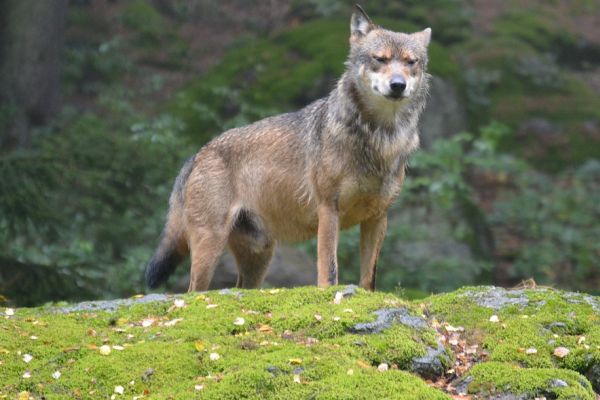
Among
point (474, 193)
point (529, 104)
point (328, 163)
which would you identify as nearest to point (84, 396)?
point (328, 163)

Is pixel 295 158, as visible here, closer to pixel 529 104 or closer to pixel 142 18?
pixel 529 104

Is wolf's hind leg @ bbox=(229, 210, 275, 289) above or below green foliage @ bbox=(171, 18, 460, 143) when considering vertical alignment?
below

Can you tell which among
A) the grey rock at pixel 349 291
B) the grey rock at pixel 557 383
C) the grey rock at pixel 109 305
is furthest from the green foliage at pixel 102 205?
the grey rock at pixel 557 383

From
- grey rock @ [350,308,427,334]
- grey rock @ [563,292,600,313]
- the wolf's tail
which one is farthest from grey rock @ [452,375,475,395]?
the wolf's tail

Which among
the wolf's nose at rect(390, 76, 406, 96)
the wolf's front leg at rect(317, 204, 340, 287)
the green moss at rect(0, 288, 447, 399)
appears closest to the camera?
the green moss at rect(0, 288, 447, 399)

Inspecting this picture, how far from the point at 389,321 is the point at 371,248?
→ 180 cm

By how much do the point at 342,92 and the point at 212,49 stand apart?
542 inches

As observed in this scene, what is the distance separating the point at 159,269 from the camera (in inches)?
345

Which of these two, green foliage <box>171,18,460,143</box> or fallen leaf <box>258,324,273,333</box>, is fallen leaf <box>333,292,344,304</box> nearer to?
fallen leaf <box>258,324,273,333</box>

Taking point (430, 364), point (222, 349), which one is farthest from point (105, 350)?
point (430, 364)

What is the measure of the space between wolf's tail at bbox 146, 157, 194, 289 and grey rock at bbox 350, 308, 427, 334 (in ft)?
9.62

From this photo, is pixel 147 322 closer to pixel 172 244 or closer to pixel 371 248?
pixel 371 248

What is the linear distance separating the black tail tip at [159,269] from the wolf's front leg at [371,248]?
1840mm

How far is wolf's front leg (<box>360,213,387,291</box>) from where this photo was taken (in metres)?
7.97
